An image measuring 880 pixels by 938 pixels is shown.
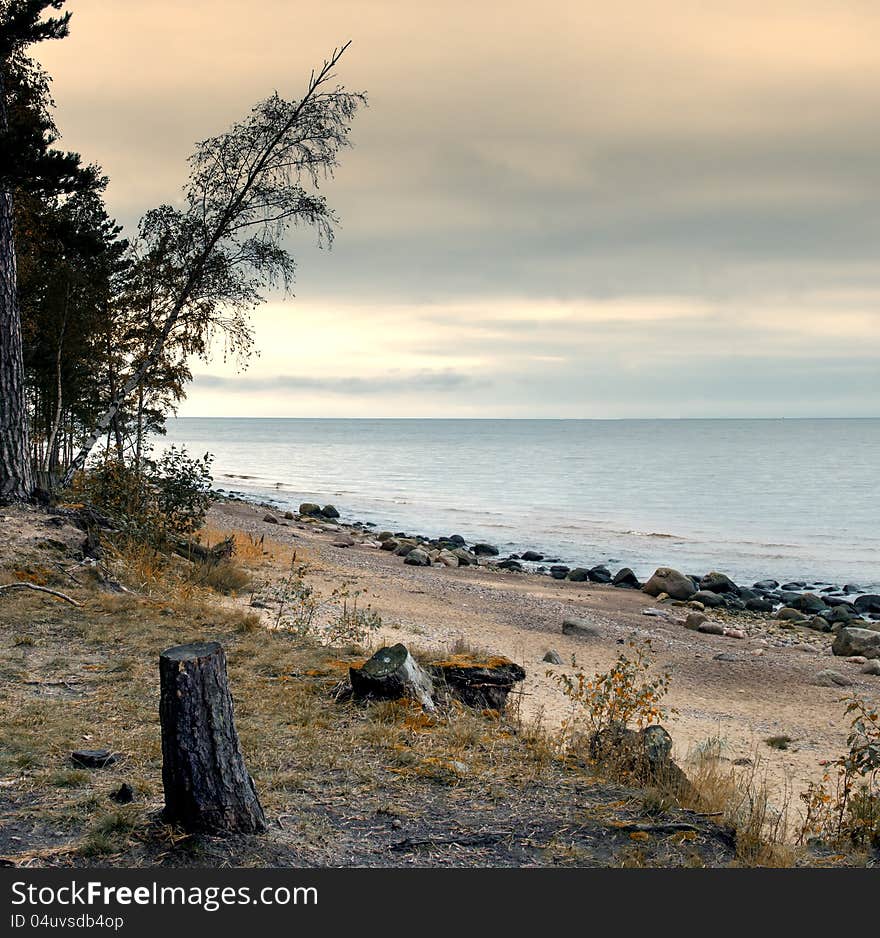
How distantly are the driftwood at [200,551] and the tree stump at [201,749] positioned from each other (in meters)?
11.8

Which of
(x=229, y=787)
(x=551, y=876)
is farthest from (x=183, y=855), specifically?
(x=551, y=876)

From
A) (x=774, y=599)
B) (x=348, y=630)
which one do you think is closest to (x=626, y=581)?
(x=774, y=599)

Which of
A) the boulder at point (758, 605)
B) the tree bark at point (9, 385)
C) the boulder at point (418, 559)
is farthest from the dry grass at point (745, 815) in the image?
the boulder at point (418, 559)

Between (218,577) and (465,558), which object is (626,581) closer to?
(465,558)

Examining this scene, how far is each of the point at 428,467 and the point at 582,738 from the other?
8970 cm

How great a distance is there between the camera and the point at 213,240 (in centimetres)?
1775

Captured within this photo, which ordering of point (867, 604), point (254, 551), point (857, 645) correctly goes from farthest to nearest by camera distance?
point (867, 604)
point (254, 551)
point (857, 645)

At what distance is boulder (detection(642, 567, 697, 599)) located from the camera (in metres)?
27.2

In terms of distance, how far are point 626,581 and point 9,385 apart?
820 inches

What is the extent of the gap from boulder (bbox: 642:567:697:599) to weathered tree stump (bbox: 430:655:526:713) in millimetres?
18966

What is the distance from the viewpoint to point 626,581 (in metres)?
29.5

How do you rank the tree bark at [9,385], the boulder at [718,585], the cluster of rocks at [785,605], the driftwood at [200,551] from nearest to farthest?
the tree bark at [9,385], the driftwood at [200,551], the cluster of rocks at [785,605], the boulder at [718,585]

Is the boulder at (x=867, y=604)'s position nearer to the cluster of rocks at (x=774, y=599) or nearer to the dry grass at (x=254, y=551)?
the cluster of rocks at (x=774, y=599)

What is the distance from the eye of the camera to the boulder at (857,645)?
1991 cm
